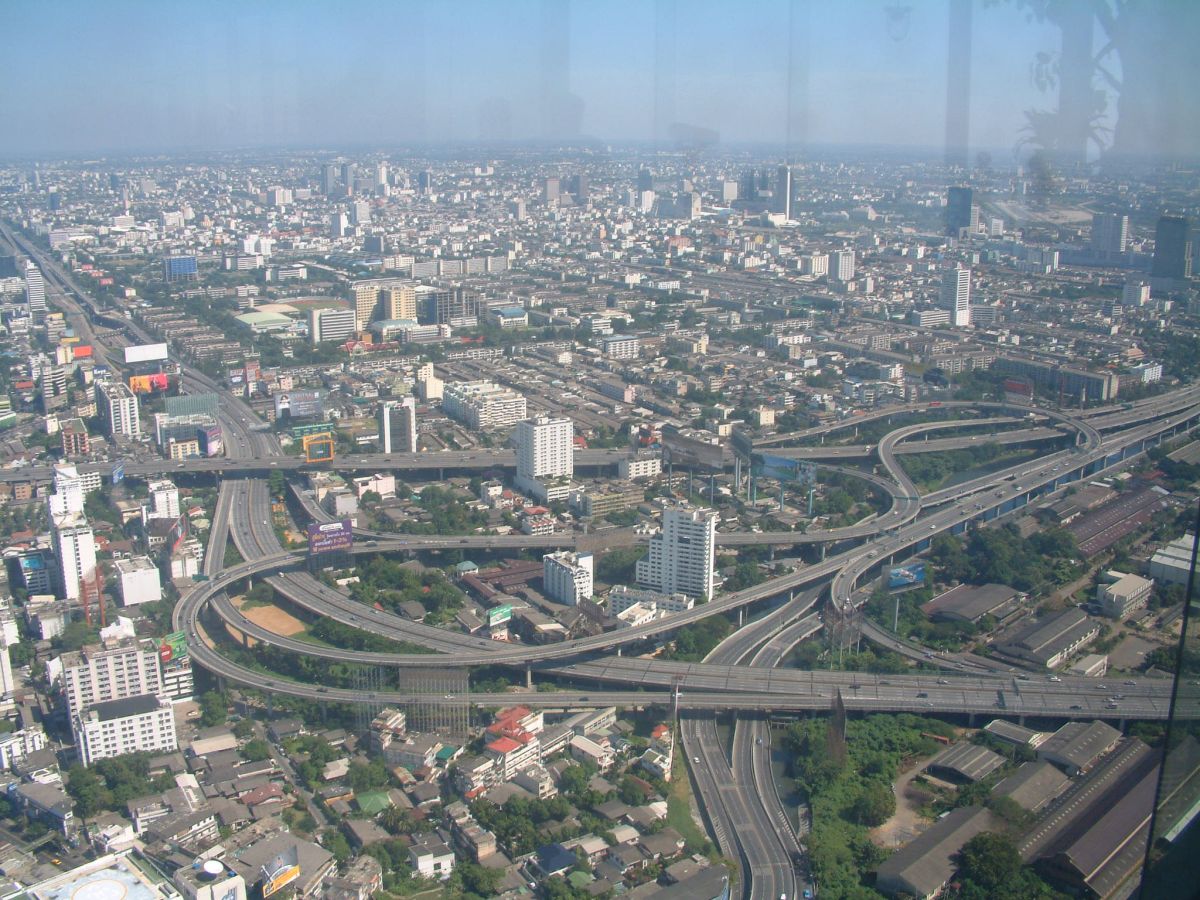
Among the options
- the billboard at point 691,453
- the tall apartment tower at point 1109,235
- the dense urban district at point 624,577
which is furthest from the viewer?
the tall apartment tower at point 1109,235

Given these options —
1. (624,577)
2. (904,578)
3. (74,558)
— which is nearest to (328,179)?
(74,558)

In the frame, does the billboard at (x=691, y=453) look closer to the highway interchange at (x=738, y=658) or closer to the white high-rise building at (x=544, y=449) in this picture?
the highway interchange at (x=738, y=658)

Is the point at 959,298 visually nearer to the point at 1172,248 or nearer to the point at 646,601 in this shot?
the point at 1172,248

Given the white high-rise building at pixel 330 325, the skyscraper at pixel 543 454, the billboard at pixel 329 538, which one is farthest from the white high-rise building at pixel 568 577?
the white high-rise building at pixel 330 325

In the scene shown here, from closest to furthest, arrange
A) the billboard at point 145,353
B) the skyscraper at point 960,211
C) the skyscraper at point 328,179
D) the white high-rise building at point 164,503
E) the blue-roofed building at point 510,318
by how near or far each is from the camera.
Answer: the white high-rise building at point 164,503 → the billboard at point 145,353 → the skyscraper at point 960,211 → the blue-roofed building at point 510,318 → the skyscraper at point 328,179

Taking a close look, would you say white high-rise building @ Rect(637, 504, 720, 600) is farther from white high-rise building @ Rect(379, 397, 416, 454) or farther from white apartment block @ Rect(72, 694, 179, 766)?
white high-rise building @ Rect(379, 397, 416, 454)

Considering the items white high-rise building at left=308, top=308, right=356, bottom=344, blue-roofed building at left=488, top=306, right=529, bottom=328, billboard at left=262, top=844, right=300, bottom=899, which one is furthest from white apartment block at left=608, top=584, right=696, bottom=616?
blue-roofed building at left=488, top=306, right=529, bottom=328
